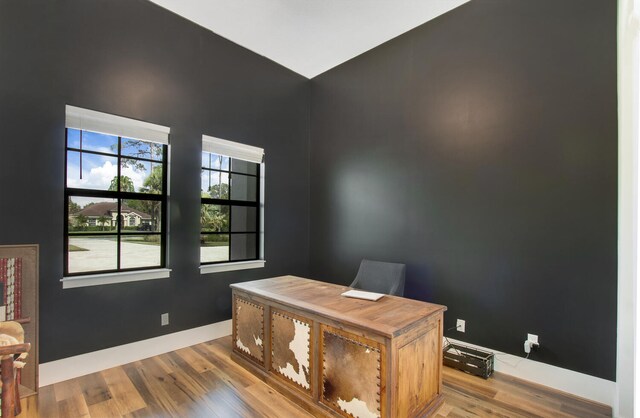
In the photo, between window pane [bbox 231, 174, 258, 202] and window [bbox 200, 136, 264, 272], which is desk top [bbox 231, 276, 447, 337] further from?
window pane [bbox 231, 174, 258, 202]

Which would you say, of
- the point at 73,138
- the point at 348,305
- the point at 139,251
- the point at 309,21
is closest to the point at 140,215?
the point at 139,251

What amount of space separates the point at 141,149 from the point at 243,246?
1.59 meters

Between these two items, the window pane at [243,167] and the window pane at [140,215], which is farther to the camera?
the window pane at [243,167]

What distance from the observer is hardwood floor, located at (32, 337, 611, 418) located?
205 centimetres

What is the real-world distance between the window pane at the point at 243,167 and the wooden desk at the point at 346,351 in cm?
174

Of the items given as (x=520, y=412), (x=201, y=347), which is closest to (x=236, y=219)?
(x=201, y=347)

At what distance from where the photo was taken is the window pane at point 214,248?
11.1 ft

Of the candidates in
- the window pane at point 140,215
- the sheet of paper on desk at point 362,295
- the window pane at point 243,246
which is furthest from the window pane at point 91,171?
the sheet of paper on desk at point 362,295

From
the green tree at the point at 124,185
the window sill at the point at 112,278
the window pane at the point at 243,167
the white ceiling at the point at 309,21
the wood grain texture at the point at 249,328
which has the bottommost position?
the wood grain texture at the point at 249,328

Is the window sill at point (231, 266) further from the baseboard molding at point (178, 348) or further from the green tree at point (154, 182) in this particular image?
the green tree at point (154, 182)

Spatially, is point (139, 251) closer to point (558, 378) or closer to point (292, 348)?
point (292, 348)

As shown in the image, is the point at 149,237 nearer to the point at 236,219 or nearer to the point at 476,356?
the point at 236,219

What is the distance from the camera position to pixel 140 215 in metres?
2.96

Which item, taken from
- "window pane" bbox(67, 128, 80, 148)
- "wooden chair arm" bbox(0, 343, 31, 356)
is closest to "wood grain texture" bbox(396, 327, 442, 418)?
"wooden chair arm" bbox(0, 343, 31, 356)
